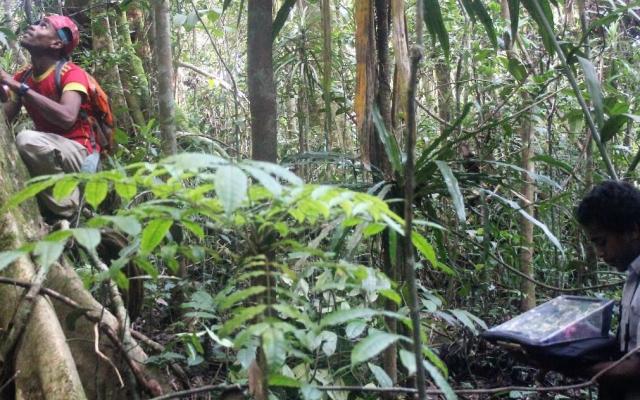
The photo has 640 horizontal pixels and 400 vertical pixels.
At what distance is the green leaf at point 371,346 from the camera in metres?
1.36

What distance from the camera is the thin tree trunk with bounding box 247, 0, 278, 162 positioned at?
267 cm

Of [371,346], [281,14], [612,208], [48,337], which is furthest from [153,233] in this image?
[281,14]

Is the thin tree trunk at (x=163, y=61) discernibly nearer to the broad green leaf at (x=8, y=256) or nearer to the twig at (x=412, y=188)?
the broad green leaf at (x=8, y=256)

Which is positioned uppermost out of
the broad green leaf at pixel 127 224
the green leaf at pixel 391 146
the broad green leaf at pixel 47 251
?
the green leaf at pixel 391 146

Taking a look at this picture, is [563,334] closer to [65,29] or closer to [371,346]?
[371,346]

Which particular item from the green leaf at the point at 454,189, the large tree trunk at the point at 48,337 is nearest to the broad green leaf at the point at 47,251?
the large tree trunk at the point at 48,337

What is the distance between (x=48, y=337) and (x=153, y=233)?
1.13 metres

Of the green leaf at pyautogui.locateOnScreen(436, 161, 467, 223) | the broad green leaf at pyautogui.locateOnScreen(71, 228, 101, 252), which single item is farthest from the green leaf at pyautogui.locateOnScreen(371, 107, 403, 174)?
the broad green leaf at pyautogui.locateOnScreen(71, 228, 101, 252)

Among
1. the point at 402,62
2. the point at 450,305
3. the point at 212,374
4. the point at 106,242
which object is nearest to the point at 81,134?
the point at 106,242

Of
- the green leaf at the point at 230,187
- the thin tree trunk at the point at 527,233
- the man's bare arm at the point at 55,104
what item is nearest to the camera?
the green leaf at the point at 230,187

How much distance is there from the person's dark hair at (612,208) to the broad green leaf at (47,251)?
2.01 metres

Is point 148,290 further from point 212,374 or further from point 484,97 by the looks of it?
point 484,97

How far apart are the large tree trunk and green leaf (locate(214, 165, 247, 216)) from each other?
48.6 inches

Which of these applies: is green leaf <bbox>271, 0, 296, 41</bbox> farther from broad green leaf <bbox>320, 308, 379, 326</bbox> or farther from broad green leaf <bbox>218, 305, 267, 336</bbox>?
broad green leaf <bbox>218, 305, 267, 336</bbox>
